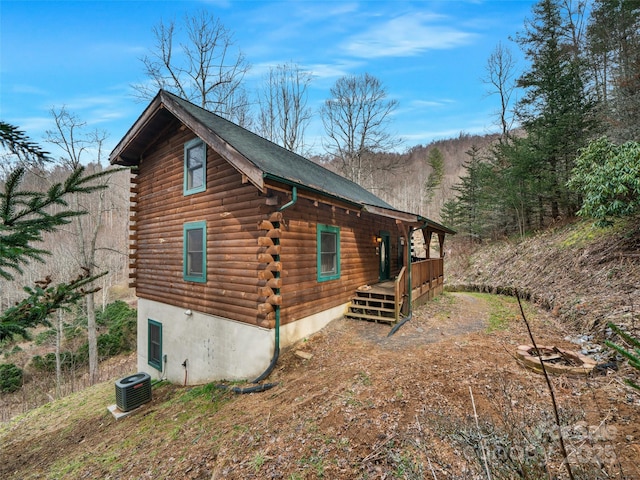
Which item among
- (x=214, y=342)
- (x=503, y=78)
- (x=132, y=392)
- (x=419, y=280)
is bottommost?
(x=132, y=392)

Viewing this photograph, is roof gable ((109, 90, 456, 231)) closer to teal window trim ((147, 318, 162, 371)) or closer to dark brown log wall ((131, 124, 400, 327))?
dark brown log wall ((131, 124, 400, 327))

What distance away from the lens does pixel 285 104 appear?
68.4 feet

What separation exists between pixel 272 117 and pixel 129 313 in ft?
56.7

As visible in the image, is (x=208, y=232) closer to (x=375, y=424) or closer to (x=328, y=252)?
(x=328, y=252)

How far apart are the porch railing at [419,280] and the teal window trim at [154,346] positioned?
7.44m

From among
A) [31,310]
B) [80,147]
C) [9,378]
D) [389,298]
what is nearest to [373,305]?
[389,298]

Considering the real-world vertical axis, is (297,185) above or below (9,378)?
above

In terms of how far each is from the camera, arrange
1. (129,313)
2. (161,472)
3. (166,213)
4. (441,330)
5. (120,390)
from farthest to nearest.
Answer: (129,313)
(166,213)
(441,330)
(120,390)
(161,472)

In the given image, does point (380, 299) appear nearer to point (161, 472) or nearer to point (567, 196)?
point (161, 472)

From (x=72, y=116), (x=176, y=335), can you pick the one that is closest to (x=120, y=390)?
(x=176, y=335)

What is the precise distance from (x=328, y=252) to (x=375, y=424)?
204 inches

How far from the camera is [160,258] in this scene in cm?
906

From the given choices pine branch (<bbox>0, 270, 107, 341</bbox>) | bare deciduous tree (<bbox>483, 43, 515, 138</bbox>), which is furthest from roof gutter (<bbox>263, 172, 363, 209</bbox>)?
bare deciduous tree (<bbox>483, 43, 515, 138</bbox>)

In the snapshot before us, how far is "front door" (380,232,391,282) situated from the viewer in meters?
11.9
